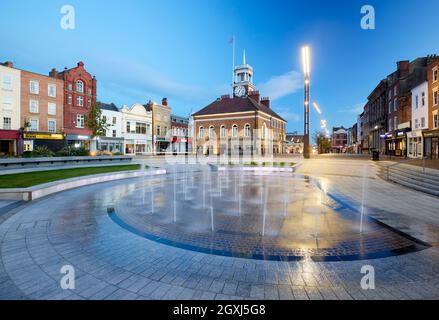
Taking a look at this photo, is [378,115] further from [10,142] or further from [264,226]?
[10,142]

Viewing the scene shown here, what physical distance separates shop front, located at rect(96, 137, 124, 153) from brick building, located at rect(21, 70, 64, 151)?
8040 mm

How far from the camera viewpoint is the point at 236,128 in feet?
182

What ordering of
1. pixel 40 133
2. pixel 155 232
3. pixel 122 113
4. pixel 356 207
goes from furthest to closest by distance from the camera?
pixel 122 113 → pixel 40 133 → pixel 356 207 → pixel 155 232

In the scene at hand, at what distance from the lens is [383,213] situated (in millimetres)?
7750

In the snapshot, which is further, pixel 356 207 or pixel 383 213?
pixel 356 207

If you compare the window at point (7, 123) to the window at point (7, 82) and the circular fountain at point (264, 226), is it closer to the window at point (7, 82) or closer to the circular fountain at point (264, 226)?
the window at point (7, 82)

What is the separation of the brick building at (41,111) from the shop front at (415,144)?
2085 inches

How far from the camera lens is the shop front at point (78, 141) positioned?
40.5 metres

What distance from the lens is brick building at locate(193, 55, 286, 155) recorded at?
53.9 metres

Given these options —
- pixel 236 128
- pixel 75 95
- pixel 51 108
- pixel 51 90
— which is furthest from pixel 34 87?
pixel 236 128

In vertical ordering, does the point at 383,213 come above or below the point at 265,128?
below
